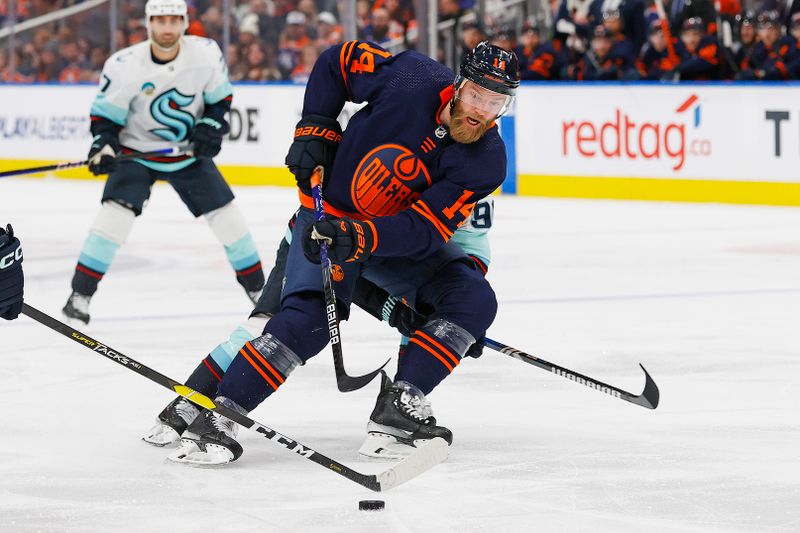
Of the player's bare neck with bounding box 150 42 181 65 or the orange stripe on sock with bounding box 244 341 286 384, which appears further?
the player's bare neck with bounding box 150 42 181 65

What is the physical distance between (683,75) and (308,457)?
6.84 m

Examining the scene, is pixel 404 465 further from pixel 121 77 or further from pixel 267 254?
pixel 267 254

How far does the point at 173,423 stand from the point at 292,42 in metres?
8.15

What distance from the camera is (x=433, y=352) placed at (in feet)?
10.3

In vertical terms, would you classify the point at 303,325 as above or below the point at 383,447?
above

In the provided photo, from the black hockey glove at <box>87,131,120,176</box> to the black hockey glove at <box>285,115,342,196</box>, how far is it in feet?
6.47

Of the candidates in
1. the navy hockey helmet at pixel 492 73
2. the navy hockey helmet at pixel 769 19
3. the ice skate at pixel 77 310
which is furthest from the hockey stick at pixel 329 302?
the navy hockey helmet at pixel 769 19

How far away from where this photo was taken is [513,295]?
18.7ft

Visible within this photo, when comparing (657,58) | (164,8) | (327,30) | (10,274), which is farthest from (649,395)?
(327,30)

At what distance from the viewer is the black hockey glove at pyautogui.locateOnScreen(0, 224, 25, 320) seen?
9.62 ft

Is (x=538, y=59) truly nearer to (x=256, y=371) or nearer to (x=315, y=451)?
(x=256, y=371)

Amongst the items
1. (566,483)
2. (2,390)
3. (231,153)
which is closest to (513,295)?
(2,390)

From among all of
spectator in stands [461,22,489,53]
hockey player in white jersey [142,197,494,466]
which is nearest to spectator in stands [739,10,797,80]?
spectator in stands [461,22,489,53]

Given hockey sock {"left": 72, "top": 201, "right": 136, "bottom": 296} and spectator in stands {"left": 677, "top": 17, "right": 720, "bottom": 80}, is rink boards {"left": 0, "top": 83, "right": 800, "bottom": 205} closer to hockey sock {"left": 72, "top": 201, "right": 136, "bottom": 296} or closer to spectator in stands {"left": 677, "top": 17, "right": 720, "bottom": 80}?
spectator in stands {"left": 677, "top": 17, "right": 720, "bottom": 80}
